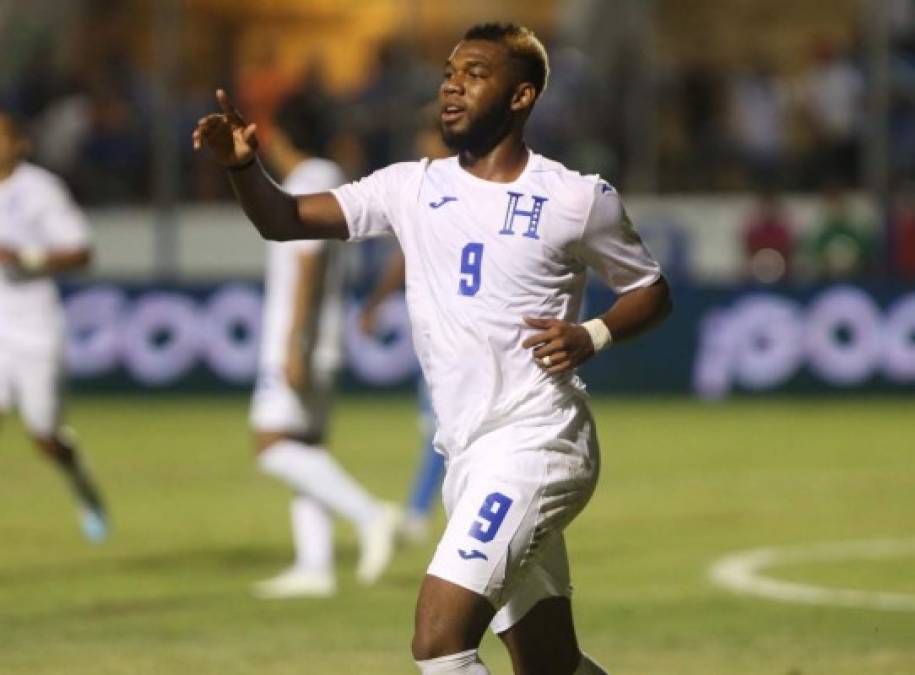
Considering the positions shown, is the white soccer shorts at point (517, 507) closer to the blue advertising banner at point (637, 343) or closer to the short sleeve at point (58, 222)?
the short sleeve at point (58, 222)

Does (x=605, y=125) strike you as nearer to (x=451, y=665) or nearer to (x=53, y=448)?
(x=53, y=448)

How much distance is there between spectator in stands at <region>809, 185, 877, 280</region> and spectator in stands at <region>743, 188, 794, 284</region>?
12.7 inches

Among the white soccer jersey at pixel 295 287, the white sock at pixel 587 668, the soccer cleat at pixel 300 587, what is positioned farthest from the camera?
the soccer cleat at pixel 300 587

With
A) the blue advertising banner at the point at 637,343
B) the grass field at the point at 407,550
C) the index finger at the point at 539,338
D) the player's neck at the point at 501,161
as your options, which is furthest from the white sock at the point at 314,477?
the blue advertising banner at the point at 637,343

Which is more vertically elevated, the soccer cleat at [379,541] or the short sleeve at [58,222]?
the short sleeve at [58,222]

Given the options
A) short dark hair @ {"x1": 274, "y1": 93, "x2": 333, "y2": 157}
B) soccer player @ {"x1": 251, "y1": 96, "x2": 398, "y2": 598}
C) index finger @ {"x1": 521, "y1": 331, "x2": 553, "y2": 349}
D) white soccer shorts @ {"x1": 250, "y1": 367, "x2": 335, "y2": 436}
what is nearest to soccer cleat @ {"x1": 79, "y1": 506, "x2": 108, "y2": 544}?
soccer player @ {"x1": 251, "y1": 96, "x2": 398, "y2": 598}

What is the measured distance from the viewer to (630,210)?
2356cm

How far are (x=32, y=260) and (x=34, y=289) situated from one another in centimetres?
34

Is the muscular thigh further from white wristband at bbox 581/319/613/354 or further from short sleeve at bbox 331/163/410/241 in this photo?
short sleeve at bbox 331/163/410/241

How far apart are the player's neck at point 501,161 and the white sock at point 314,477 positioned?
15.5 feet

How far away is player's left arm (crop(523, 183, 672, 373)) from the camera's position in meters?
A: 6.32

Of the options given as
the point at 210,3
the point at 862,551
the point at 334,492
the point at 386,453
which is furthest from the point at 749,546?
the point at 210,3

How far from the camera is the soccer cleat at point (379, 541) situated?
36.9 ft

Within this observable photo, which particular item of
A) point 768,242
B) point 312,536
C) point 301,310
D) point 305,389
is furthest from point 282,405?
point 768,242
